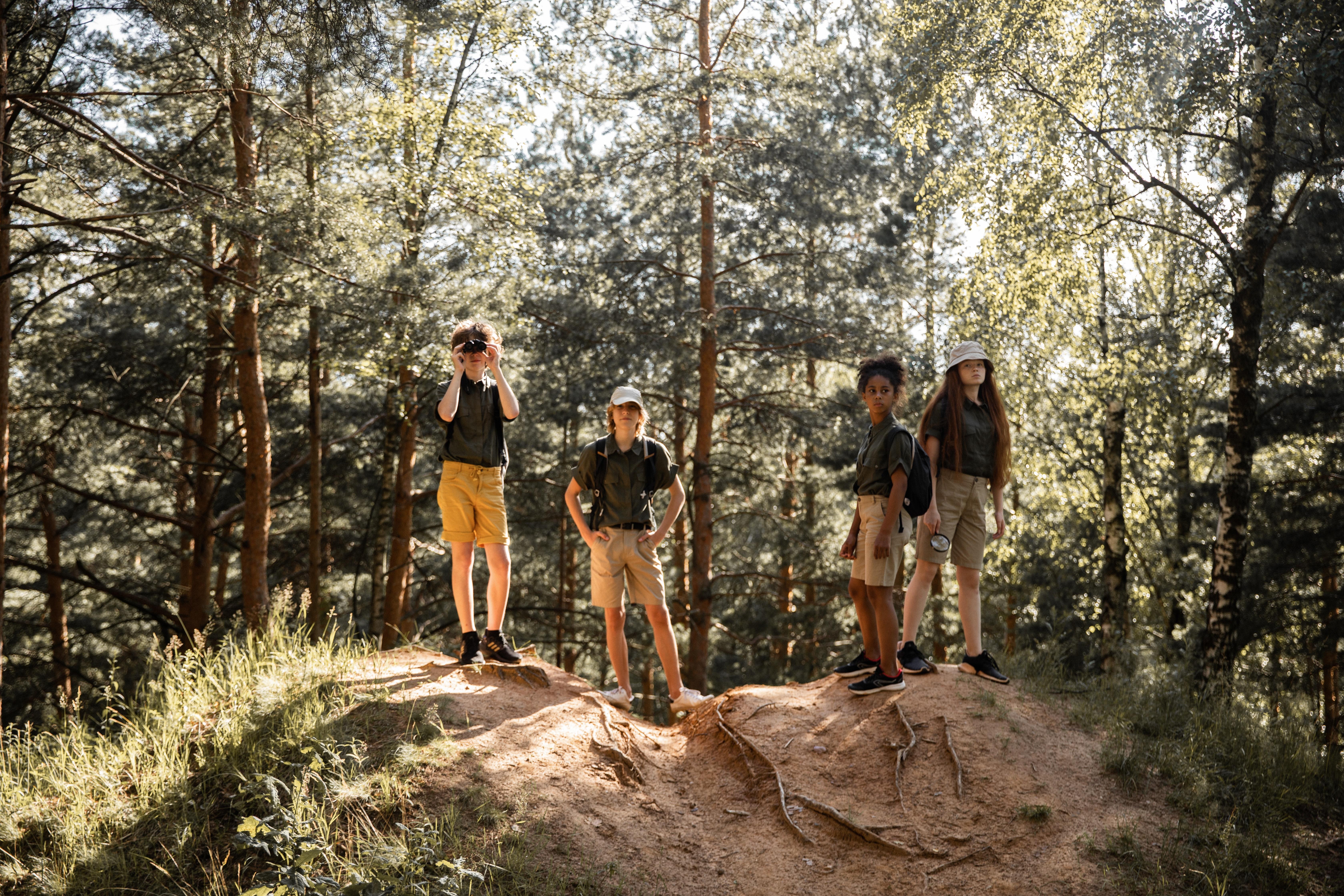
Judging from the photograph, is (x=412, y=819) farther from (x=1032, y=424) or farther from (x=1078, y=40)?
(x=1032, y=424)

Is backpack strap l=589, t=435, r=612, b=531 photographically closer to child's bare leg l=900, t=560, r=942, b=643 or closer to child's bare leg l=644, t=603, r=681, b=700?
child's bare leg l=644, t=603, r=681, b=700

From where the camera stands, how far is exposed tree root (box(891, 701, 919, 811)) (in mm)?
4742

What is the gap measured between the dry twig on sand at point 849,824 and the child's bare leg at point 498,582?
7.49ft

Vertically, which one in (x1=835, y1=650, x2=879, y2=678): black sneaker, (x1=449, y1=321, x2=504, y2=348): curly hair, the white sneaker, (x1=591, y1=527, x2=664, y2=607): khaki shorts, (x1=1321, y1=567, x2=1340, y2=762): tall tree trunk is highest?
(x1=449, y1=321, x2=504, y2=348): curly hair

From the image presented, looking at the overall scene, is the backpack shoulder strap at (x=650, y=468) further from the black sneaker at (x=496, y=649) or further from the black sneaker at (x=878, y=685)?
the black sneaker at (x=878, y=685)

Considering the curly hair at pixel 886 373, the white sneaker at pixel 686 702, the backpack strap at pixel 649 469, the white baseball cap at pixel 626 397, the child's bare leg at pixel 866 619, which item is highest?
the curly hair at pixel 886 373

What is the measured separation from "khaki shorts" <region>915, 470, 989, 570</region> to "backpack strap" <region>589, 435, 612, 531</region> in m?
2.19

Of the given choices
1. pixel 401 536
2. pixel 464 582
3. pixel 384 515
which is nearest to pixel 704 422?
pixel 401 536

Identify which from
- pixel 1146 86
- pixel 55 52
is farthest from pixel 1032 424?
pixel 55 52

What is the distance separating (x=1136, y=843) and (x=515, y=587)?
1476 cm

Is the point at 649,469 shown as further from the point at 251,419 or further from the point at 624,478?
the point at 251,419

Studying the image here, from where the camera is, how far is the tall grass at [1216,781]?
400 cm

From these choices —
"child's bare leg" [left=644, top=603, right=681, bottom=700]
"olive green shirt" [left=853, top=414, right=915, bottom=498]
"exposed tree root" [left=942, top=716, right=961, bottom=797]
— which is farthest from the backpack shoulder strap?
"exposed tree root" [left=942, top=716, right=961, bottom=797]

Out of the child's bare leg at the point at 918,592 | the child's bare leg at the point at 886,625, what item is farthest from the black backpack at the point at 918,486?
the child's bare leg at the point at 886,625
